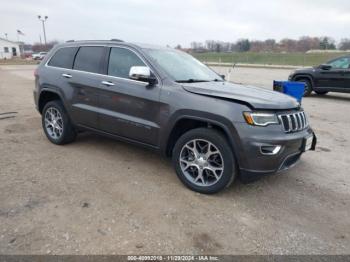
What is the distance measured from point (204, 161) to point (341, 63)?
33.9ft

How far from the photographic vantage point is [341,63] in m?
11.9

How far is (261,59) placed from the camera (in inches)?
1997

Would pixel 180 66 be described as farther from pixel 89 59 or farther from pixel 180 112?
pixel 89 59

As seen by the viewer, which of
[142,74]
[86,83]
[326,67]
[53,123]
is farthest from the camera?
[326,67]

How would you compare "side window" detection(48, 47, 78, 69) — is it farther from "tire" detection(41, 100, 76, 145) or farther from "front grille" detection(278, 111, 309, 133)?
"front grille" detection(278, 111, 309, 133)

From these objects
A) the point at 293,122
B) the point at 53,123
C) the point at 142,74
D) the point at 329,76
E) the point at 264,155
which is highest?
the point at 142,74

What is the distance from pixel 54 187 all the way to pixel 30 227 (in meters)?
0.90

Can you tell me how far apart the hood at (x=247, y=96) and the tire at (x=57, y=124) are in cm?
244

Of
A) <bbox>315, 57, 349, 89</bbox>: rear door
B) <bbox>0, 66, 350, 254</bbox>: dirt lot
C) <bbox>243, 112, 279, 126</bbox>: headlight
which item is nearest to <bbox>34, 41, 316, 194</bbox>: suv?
<bbox>243, 112, 279, 126</bbox>: headlight

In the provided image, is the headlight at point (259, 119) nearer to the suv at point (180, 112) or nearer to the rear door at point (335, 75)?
the suv at point (180, 112)

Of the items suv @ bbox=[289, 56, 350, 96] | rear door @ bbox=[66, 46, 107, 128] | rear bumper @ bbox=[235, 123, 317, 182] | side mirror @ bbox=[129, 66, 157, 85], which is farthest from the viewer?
suv @ bbox=[289, 56, 350, 96]

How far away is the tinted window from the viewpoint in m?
4.91

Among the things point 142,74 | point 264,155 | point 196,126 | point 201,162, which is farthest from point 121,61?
point 264,155

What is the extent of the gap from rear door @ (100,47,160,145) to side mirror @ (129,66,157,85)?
7cm
